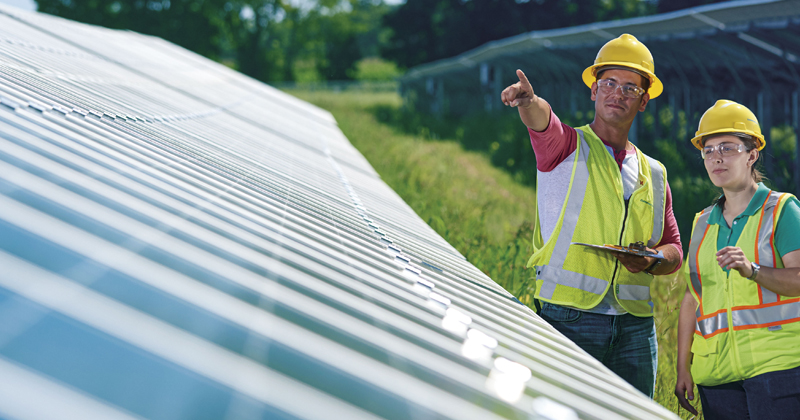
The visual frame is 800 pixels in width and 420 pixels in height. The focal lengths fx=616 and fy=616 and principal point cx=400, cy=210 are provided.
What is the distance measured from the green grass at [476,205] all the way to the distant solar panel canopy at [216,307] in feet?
6.98

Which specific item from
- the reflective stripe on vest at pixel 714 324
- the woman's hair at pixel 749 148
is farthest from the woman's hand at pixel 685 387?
the woman's hair at pixel 749 148

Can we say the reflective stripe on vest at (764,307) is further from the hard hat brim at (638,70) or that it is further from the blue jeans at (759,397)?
the hard hat brim at (638,70)

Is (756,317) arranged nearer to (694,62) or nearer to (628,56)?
(628,56)

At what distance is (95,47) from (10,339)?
782 centimetres

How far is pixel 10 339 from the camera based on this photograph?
106 cm

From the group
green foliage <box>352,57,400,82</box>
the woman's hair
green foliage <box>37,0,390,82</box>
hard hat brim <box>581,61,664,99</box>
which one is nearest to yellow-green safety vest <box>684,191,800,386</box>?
the woman's hair

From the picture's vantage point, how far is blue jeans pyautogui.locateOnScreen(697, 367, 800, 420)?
246cm

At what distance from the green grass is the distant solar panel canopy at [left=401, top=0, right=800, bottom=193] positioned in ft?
7.44

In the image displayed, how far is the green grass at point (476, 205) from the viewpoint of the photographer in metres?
5.13

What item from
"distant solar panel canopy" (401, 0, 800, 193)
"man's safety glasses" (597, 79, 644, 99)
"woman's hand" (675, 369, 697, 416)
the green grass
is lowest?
the green grass

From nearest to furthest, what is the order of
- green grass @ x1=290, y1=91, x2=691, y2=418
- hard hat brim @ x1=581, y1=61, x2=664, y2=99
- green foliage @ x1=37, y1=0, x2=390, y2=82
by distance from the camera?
hard hat brim @ x1=581, y1=61, x2=664, y2=99 → green grass @ x1=290, y1=91, x2=691, y2=418 → green foliage @ x1=37, y1=0, x2=390, y2=82

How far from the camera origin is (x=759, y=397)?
253 cm

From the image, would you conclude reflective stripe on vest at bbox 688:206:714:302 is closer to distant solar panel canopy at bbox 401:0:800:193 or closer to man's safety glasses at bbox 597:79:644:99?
man's safety glasses at bbox 597:79:644:99

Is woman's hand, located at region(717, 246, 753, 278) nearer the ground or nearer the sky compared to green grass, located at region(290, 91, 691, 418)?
nearer the sky
